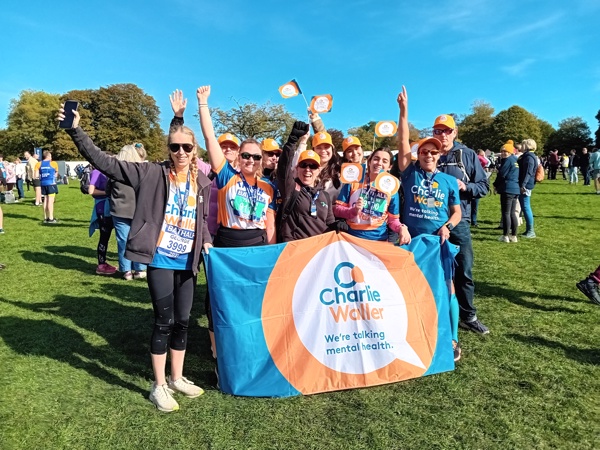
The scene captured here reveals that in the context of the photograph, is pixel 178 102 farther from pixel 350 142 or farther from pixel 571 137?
pixel 571 137

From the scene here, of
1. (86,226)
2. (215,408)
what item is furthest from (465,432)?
(86,226)

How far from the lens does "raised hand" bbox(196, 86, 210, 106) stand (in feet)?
11.9

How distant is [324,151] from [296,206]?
0.96 m

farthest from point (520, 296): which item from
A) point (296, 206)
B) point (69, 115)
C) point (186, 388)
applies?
point (69, 115)

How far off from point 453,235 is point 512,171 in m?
6.22

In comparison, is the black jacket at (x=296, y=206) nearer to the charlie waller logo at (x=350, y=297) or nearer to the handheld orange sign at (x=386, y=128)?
the charlie waller logo at (x=350, y=297)

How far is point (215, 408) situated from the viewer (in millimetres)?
3219

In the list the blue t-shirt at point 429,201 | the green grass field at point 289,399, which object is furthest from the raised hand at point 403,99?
the green grass field at point 289,399

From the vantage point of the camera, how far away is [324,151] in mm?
4520

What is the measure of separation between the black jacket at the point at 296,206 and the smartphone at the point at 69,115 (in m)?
1.61

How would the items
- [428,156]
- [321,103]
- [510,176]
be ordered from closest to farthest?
[428,156] < [321,103] < [510,176]

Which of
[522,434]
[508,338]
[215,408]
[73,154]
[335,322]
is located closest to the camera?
→ [522,434]

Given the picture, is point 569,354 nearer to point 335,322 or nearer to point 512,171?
point 335,322

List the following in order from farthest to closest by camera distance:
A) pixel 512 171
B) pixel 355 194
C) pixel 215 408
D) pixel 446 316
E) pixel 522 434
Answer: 1. pixel 512 171
2. pixel 355 194
3. pixel 446 316
4. pixel 215 408
5. pixel 522 434
